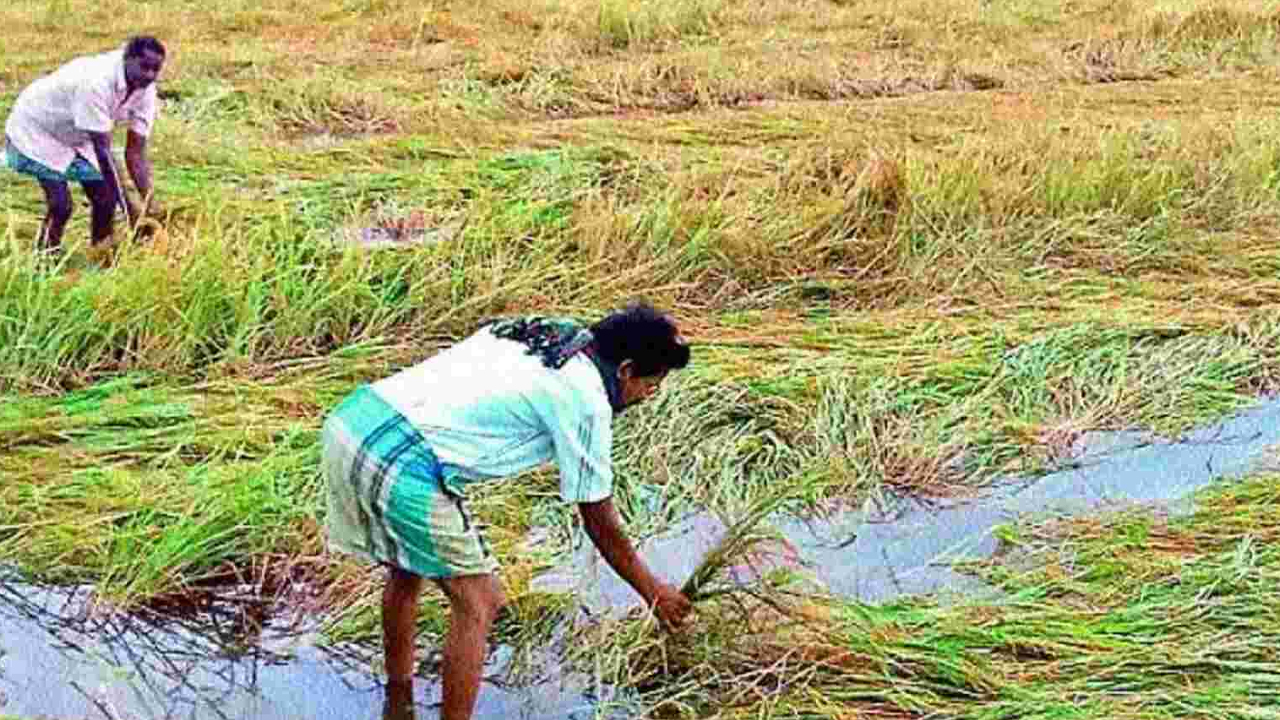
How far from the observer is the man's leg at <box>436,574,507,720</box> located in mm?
3244

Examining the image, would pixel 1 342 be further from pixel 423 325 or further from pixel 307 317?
pixel 423 325

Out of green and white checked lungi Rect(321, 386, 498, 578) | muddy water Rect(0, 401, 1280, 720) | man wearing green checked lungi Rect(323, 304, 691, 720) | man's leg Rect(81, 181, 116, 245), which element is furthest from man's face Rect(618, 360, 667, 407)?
man's leg Rect(81, 181, 116, 245)

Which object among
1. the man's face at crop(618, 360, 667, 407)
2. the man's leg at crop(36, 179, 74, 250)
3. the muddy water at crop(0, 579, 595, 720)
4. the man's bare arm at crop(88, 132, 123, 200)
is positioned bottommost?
the muddy water at crop(0, 579, 595, 720)

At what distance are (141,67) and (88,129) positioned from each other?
10.9 inches

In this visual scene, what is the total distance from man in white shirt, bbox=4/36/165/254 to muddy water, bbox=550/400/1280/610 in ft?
8.37

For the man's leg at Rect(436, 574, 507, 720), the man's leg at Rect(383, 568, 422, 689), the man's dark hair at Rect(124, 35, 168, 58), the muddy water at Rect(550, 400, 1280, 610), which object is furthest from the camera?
the man's dark hair at Rect(124, 35, 168, 58)

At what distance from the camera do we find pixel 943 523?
4621 millimetres

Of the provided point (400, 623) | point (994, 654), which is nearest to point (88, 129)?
point (400, 623)

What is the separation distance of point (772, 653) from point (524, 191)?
3684 mm

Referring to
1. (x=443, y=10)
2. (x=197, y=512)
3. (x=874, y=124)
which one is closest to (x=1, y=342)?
(x=197, y=512)

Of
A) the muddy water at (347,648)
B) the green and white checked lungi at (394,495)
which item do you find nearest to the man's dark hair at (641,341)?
the green and white checked lungi at (394,495)

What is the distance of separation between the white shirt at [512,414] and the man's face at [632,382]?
6 centimetres

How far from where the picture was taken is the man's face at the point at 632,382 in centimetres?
321

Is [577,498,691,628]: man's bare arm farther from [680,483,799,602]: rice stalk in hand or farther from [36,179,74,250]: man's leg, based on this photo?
[36,179,74,250]: man's leg
